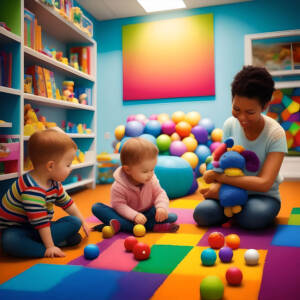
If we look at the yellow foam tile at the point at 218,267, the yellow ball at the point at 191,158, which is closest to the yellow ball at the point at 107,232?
the yellow foam tile at the point at 218,267

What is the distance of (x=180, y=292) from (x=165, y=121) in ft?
11.8

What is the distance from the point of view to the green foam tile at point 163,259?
1.41 m

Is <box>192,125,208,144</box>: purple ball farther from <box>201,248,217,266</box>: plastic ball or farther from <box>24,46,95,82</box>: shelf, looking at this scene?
<box>201,248,217,266</box>: plastic ball

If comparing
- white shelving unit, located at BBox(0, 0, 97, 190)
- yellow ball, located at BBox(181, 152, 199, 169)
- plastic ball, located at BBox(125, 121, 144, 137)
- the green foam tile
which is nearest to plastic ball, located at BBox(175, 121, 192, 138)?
yellow ball, located at BBox(181, 152, 199, 169)

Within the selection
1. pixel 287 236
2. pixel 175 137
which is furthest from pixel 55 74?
pixel 287 236

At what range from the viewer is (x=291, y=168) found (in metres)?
4.46

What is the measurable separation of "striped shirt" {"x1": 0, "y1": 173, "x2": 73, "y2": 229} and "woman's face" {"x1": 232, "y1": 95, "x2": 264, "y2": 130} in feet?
3.55

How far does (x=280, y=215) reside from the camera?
2.44 m

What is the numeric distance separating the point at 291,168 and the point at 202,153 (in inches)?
47.5

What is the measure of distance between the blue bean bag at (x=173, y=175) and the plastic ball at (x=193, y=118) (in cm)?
150

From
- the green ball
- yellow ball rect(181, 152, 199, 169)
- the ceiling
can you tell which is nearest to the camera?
the green ball

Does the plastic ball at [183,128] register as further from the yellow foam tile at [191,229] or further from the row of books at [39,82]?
the yellow foam tile at [191,229]

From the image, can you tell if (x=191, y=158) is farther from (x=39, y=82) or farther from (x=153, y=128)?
(x=39, y=82)

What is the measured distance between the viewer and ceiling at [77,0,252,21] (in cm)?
485
